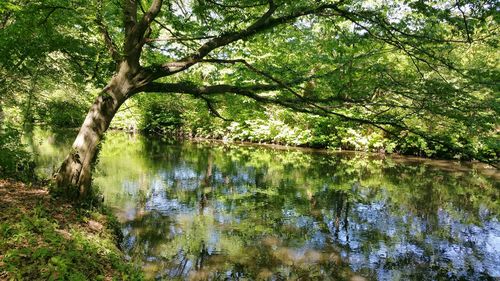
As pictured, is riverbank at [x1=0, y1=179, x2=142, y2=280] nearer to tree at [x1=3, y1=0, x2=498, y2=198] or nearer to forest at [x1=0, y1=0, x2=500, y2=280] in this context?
forest at [x1=0, y1=0, x2=500, y2=280]

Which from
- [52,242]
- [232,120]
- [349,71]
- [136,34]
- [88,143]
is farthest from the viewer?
[232,120]

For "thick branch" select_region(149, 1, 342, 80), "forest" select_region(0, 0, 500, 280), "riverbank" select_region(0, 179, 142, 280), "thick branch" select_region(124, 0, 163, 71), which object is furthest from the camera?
"thick branch" select_region(124, 0, 163, 71)

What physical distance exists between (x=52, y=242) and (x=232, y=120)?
5.07 m

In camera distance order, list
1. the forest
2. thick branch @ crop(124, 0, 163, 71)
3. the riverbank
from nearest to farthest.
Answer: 1. the riverbank
2. the forest
3. thick branch @ crop(124, 0, 163, 71)

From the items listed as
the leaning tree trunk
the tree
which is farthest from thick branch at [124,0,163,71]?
the leaning tree trunk

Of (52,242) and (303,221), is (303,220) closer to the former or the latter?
(303,221)

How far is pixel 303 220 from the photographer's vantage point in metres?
10.1

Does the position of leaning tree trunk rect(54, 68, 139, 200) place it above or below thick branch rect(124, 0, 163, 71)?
below

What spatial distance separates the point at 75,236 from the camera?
5.60 metres

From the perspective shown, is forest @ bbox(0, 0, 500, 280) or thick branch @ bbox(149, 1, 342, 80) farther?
thick branch @ bbox(149, 1, 342, 80)

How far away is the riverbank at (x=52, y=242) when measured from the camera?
14.6 feet

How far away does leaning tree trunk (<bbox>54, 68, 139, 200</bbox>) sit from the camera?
7.16 meters

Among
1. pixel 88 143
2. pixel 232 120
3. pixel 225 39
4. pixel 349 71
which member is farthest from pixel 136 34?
pixel 349 71

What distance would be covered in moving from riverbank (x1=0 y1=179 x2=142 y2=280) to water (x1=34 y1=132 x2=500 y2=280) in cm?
110
